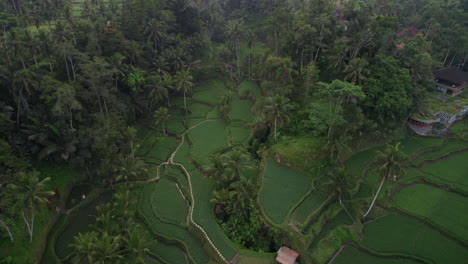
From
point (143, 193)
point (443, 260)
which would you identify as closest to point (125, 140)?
point (143, 193)

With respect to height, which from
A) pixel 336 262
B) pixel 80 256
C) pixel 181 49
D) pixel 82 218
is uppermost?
pixel 181 49

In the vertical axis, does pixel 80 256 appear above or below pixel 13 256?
above

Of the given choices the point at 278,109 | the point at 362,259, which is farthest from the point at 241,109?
the point at 362,259

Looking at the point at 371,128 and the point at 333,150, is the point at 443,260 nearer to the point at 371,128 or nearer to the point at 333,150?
the point at 333,150

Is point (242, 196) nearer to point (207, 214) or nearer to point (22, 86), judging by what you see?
point (207, 214)

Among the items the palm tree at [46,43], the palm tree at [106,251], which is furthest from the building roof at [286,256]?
the palm tree at [46,43]
